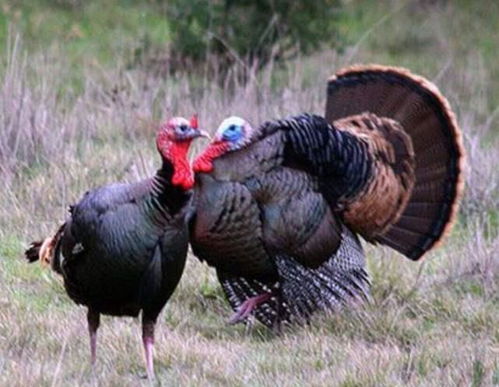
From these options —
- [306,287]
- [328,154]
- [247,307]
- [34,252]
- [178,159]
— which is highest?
[178,159]

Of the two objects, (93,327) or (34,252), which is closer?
(93,327)

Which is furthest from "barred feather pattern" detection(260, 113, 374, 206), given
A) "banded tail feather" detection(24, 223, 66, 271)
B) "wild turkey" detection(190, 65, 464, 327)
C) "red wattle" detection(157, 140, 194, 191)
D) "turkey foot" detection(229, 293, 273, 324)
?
"red wattle" detection(157, 140, 194, 191)

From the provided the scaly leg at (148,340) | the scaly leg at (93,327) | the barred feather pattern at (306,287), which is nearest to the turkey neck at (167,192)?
the scaly leg at (148,340)

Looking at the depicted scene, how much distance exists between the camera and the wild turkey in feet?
22.1

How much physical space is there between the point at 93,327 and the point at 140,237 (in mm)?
669

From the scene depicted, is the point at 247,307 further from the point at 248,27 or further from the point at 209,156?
the point at 248,27

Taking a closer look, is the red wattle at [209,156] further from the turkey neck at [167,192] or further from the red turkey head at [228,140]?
the turkey neck at [167,192]

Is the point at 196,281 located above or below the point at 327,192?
below

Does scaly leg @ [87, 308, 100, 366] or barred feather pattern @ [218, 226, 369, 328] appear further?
barred feather pattern @ [218, 226, 369, 328]

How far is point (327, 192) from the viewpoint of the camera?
7.01m

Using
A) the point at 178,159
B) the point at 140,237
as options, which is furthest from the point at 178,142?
the point at 140,237

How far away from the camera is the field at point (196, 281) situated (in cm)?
595

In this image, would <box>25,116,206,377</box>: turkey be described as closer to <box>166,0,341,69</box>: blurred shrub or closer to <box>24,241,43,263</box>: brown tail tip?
<box>24,241,43,263</box>: brown tail tip

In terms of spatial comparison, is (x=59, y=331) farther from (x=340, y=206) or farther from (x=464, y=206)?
(x=464, y=206)
